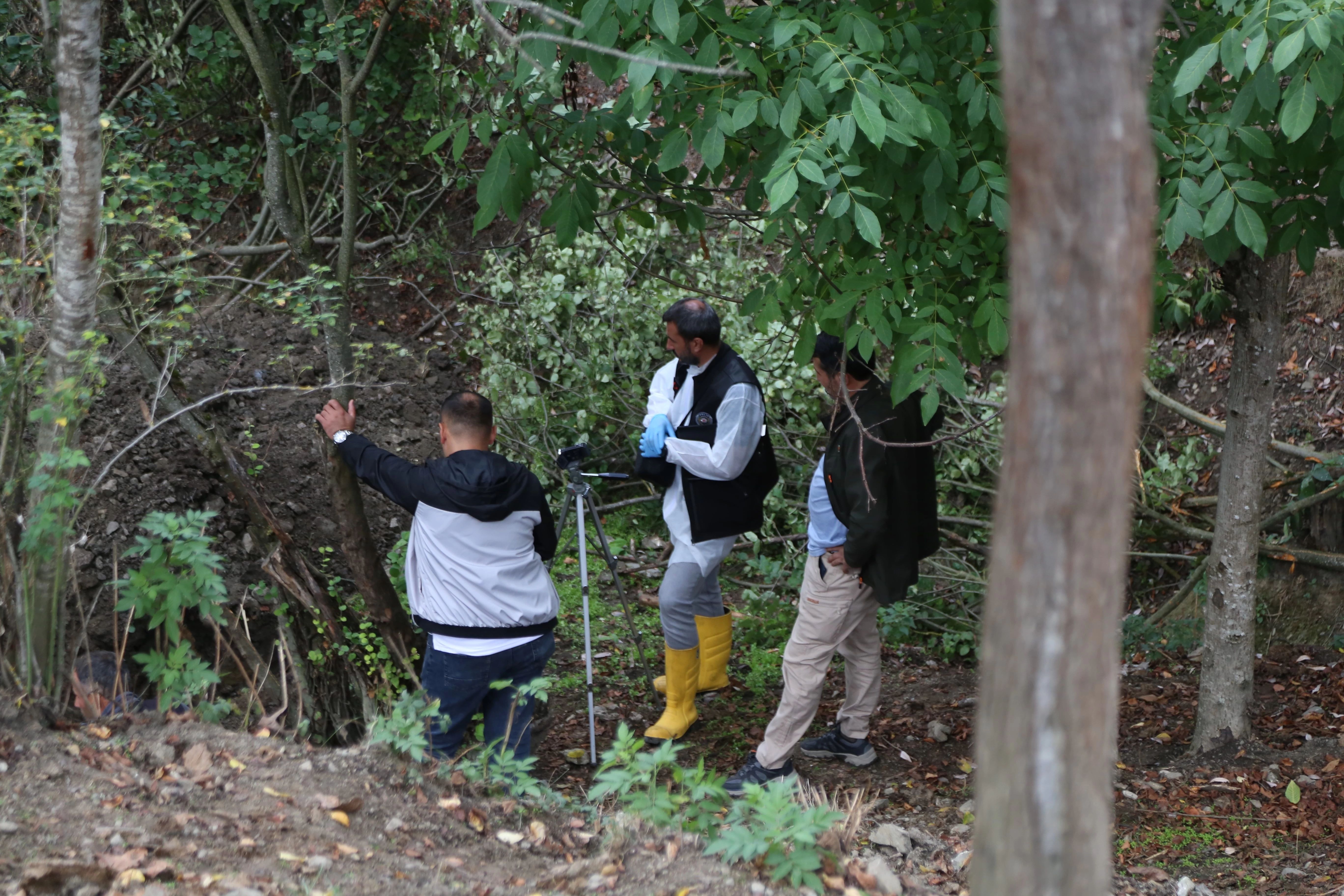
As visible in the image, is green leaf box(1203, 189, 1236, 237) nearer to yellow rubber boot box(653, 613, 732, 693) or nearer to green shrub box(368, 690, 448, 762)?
green shrub box(368, 690, 448, 762)

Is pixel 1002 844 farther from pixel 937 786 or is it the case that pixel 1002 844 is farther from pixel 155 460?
pixel 155 460

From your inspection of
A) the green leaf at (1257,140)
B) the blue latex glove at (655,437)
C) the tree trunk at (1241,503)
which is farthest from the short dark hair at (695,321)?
the green leaf at (1257,140)

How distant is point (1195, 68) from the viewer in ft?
9.77

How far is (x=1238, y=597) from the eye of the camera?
16.8 feet

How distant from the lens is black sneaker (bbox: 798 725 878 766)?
5418 mm

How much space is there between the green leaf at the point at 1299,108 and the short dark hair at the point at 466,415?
290 centimetres

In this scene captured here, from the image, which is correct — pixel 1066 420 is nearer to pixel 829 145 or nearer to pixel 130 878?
pixel 829 145

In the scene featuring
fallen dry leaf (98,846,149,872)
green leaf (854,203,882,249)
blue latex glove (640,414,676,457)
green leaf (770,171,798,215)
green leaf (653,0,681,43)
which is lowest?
fallen dry leaf (98,846,149,872)

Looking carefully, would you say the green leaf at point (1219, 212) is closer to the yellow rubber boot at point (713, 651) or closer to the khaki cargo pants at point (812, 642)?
the khaki cargo pants at point (812, 642)

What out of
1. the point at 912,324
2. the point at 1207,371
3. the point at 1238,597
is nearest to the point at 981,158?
the point at 912,324

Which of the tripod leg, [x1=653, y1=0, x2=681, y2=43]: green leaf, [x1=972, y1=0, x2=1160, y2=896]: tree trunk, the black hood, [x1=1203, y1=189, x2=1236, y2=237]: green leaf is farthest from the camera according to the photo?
the tripod leg

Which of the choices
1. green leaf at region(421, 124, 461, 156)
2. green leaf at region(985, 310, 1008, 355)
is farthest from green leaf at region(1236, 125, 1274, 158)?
green leaf at region(421, 124, 461, 156)

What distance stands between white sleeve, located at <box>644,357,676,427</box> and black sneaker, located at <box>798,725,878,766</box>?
1.89 meters

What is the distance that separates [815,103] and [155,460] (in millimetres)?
4737
